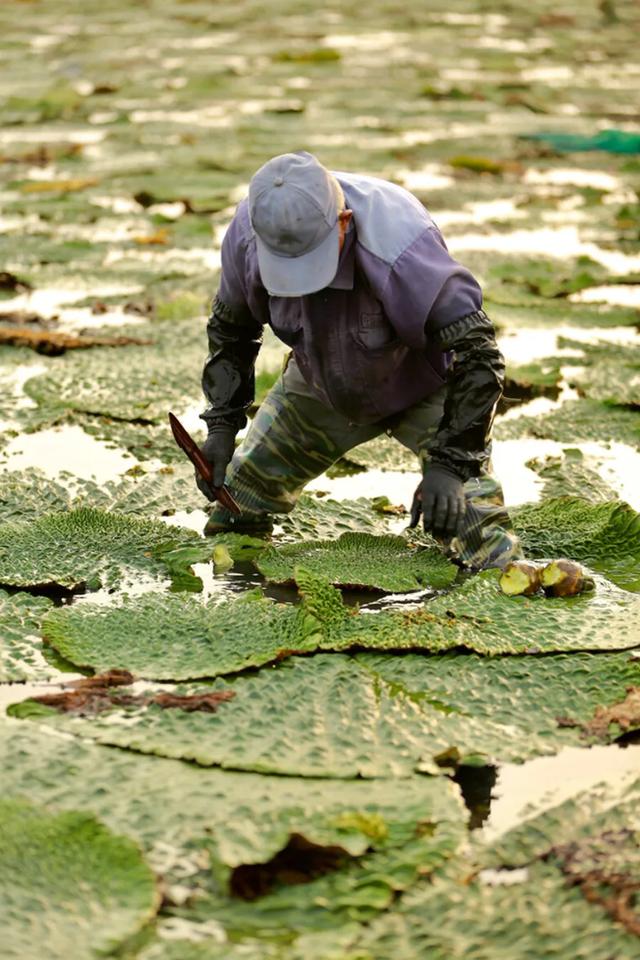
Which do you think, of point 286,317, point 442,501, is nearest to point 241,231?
point 286,317

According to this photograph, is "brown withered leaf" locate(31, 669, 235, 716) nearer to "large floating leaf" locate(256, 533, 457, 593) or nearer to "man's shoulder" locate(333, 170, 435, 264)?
"large floating leaf" locate(256, 533, 457, 593)

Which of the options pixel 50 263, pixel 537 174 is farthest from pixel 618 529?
pixel 537 174

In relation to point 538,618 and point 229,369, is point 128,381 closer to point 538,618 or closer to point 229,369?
point 229,369

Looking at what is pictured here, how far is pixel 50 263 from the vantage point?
4.76 m

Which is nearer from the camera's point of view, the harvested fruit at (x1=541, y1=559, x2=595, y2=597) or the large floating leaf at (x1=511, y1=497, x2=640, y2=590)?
the harvested fruit at (x1=541, y1=559, x2=595, y2=597)

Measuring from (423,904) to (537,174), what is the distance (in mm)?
5301

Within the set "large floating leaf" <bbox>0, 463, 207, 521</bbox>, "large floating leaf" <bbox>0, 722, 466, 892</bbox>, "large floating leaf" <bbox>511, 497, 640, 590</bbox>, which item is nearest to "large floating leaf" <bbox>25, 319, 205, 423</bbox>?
"large floating leaf" <bbox>0, 463, 207, 521</bbox>

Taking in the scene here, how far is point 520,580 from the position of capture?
7.77ft

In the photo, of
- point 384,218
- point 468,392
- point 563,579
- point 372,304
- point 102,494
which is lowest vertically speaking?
point 102,494

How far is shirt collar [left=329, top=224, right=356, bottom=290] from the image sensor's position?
229 centimetres

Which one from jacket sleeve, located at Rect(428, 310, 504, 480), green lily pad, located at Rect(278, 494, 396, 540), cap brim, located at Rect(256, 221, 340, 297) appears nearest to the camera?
cap brim, located at Rect(256, 221, 340, 297)

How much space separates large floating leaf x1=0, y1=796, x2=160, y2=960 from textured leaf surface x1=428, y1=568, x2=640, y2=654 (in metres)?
0.70

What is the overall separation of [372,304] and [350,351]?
9 cm

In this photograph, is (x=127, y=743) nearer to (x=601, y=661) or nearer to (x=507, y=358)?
(x=601, y=661)
